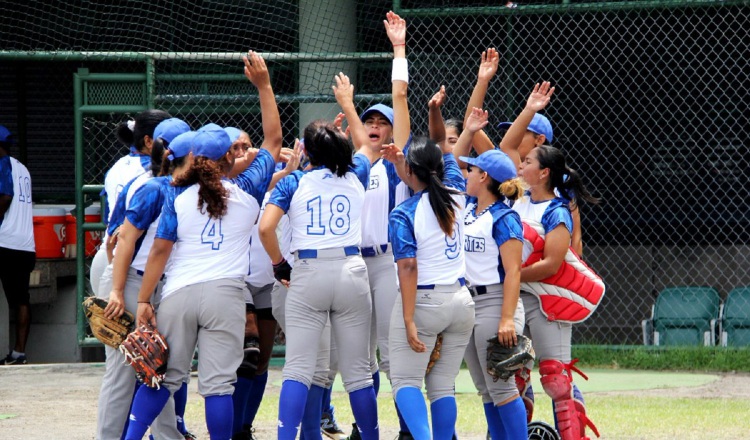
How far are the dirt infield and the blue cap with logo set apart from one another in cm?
208

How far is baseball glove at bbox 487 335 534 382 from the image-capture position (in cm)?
540

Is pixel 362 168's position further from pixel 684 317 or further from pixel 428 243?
pixel 684 317

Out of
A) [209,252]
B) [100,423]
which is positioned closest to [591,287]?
[209,252]

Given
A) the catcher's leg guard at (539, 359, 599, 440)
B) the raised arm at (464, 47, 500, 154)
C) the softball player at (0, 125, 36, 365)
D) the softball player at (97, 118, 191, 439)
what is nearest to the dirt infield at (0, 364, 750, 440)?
the softball player at (0, 125, 36, 365)

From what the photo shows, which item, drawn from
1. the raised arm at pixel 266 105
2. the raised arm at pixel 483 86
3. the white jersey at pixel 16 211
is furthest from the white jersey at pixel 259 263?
the white jersey at pixel 16 211

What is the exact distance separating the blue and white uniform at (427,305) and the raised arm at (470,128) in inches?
29.2

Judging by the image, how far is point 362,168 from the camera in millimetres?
5723

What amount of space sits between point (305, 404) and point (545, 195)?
1.68 metres

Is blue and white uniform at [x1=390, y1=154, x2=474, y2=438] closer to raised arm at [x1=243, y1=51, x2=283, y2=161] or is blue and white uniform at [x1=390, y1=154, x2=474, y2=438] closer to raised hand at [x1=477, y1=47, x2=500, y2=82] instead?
raised arm at [x1=243, y1=51, x2=283, y2=161]

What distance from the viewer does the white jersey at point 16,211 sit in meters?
9.75

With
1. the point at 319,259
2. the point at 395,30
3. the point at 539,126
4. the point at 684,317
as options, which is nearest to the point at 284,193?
the point at 319,259

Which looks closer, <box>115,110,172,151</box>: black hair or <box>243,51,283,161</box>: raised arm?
<box>243,51,283,161</box>: raised arm

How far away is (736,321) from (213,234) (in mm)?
5810

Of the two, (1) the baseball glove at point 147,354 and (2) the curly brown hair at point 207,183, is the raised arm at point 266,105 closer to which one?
(2) the curly brown hair at point 207,183
